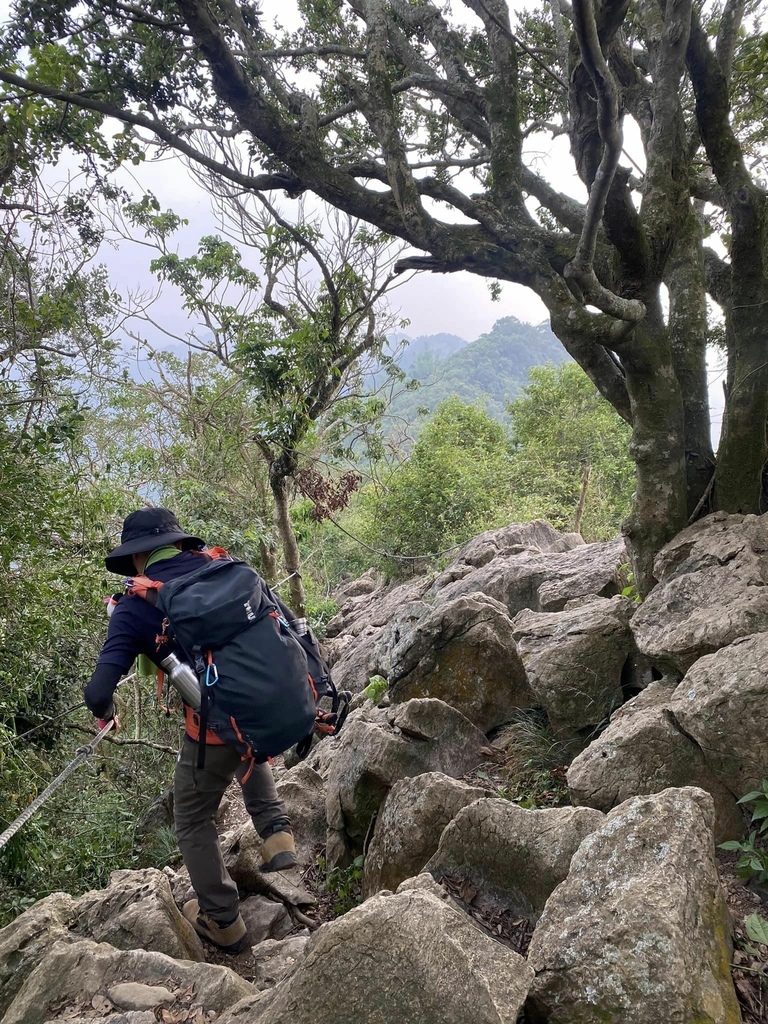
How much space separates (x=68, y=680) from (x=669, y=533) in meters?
5.84

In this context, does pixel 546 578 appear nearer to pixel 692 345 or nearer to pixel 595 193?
pixel 692 345

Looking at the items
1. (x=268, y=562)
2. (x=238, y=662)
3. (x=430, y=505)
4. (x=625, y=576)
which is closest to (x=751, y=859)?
(x=238, y=662)

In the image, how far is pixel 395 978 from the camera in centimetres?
185

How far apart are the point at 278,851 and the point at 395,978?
1.84 meters

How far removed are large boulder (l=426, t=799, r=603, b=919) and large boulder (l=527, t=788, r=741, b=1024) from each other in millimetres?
322

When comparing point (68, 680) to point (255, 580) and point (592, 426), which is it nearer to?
point (255, 580)

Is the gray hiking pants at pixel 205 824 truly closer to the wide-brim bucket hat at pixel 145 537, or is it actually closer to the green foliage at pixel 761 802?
the wide-brim bucket hat at pixel 145 537

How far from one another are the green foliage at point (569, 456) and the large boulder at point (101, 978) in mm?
13558

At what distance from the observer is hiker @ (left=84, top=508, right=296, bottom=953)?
3.15 meters

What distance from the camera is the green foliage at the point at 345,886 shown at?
3858 mm

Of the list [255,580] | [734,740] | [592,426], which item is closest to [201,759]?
[255,580]

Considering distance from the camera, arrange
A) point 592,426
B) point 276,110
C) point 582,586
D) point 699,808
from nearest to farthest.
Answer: point 699,808 → point 276,110 → point 582,586 → point 592,426

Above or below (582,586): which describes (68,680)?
above

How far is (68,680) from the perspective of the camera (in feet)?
21.4
